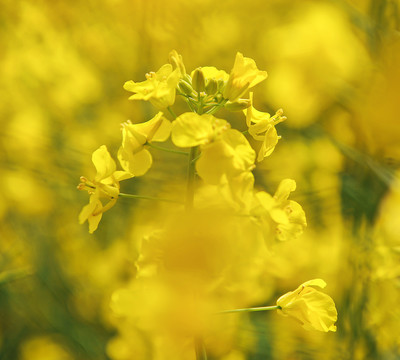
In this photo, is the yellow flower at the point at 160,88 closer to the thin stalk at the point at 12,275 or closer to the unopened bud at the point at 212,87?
the unopened bud at the point at 212,87

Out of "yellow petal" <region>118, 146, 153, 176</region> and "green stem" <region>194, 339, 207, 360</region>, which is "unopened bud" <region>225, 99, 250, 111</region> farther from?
"green stem" <region>194, 339, 207, 360</region>

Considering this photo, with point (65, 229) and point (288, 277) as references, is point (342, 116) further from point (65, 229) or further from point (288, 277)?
point (65, 229)

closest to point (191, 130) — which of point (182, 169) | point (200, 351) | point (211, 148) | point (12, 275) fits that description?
point (211, 148)

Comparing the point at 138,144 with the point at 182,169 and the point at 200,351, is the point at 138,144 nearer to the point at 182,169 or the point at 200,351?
the point at 200,351

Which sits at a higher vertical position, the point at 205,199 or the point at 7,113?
the point at 205,199

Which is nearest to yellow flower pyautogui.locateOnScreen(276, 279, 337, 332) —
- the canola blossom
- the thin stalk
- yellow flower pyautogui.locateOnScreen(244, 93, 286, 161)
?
the canola blossom

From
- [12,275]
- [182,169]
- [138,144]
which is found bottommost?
[12,275]

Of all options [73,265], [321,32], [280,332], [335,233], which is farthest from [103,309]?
[321,32]
